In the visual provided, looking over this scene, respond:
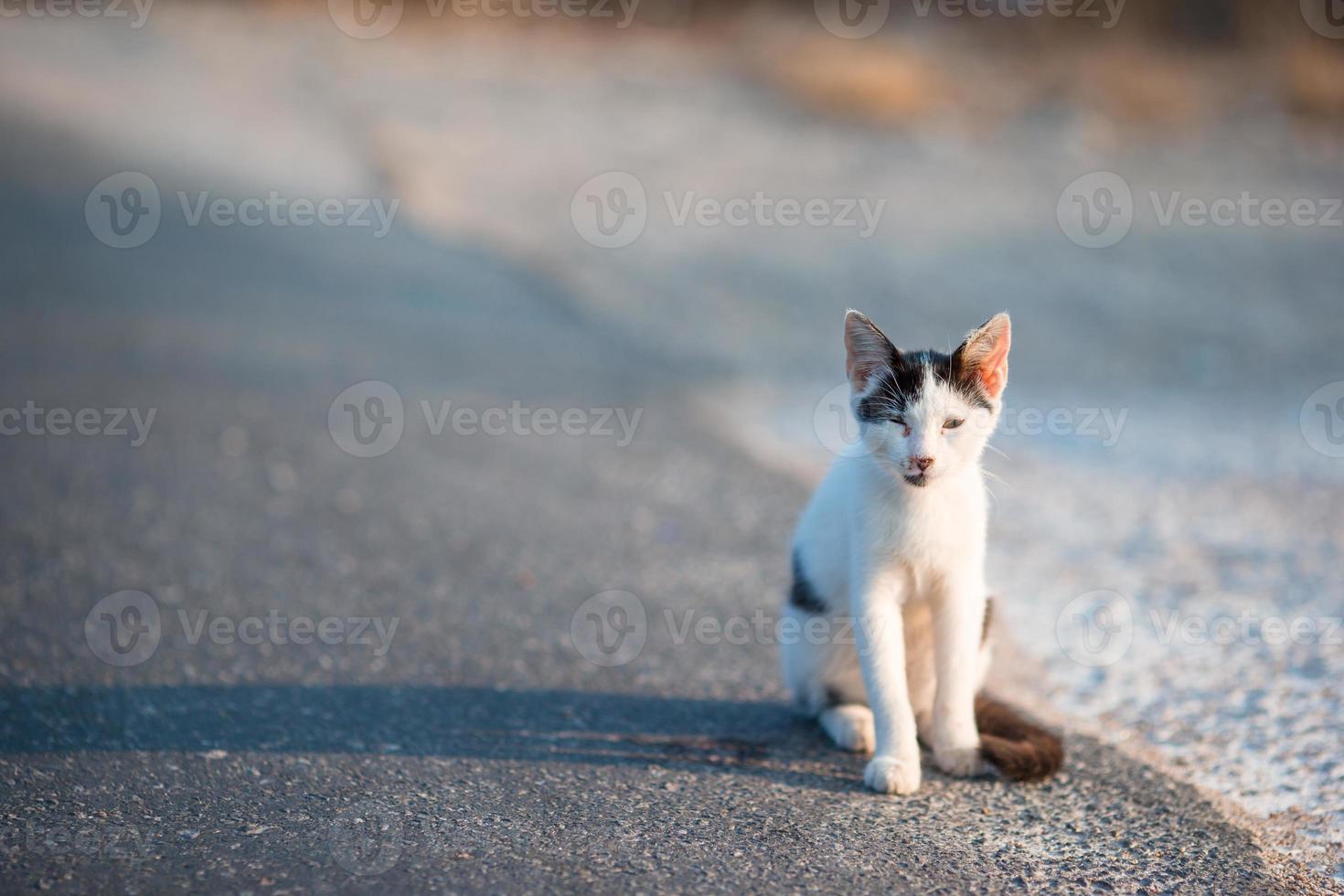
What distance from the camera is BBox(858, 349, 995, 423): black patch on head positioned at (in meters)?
3.00

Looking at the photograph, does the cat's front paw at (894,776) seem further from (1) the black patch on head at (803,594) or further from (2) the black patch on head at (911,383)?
(2) the black patch on head at (911,383)

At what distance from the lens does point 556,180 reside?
13.0 metres

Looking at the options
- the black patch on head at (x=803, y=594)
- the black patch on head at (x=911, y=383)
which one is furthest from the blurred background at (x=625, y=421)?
the black patch on head at (x=911, y=383)

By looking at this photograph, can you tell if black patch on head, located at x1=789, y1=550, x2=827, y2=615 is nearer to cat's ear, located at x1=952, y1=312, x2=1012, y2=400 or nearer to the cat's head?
the cat's head

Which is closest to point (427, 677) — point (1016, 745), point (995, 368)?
point (1016, 745)

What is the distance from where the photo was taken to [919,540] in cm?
300

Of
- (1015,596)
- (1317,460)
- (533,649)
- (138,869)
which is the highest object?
(1317,460)

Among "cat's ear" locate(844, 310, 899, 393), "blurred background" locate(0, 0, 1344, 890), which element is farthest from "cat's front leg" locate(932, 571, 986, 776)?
"cat's ear" locate(844, 310, 899, 393)

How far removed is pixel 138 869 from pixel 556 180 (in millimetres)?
11112

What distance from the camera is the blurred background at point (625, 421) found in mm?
3109

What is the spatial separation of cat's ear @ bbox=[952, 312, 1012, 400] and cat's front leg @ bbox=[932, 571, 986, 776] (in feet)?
1.71

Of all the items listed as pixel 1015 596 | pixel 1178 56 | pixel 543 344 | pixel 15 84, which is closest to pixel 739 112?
pixel 1178 56

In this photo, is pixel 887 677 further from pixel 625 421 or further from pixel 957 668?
pixel 625 421

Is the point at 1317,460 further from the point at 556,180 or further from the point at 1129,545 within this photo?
the point at 556,180
